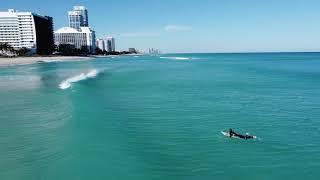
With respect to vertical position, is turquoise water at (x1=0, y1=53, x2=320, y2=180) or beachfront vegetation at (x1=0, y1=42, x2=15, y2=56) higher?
beachfront vegetation at (x1=0, y1=42, x2=15, y2=56)

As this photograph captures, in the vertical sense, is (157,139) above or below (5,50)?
below

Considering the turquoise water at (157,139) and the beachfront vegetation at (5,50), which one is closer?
the turquoise water at (157,139)

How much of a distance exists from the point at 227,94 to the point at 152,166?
29553 mm

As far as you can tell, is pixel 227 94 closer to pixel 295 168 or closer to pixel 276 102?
pixel 276 102

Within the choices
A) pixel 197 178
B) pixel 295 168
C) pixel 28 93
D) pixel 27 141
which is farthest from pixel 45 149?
pixel 28 93

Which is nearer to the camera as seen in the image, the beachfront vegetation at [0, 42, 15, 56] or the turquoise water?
the turquoise water

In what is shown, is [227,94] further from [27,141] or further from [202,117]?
[27,141]

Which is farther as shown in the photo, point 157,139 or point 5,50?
point 5,50

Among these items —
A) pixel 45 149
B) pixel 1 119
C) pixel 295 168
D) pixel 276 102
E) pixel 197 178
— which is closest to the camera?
pixel 197 178

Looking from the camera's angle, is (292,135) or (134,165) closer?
(134,165)

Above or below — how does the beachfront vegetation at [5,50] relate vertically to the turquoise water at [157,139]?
above

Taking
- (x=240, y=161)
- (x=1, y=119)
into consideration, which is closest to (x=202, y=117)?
(x=240, y=161)

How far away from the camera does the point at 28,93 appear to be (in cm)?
4881

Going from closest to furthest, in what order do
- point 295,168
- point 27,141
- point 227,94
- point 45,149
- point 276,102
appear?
1. point 295,168
2. point 45,149
3. point 27,141
4. point 276,102
5. point 227,94
